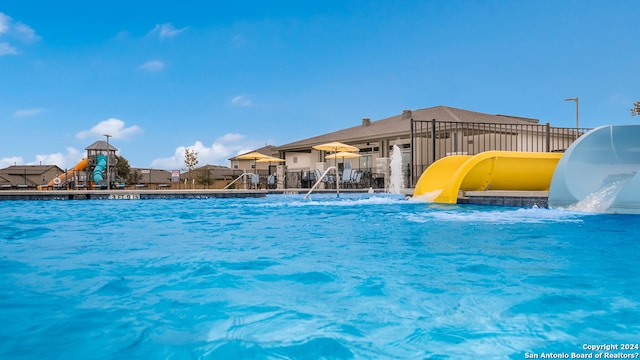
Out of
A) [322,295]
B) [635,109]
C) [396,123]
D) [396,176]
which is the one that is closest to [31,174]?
[396,123]

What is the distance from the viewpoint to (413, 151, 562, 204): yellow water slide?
9724 mm

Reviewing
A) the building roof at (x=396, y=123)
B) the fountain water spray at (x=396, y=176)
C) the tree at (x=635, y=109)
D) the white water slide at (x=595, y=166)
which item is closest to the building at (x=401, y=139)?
the building roof at (x=396, y=123)

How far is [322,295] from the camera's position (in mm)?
2719

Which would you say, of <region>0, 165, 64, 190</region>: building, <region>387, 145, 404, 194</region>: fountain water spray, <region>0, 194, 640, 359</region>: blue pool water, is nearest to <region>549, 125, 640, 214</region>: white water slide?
<region>0, 194, 640, 359</region>: blue pool water

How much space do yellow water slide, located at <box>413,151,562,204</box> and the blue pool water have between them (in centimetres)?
449

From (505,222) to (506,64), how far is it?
17.6 m

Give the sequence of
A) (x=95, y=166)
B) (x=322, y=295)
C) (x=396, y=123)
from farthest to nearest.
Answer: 1. (x=95, y=166)
2. (x=396, y=123)
3. (x=322, y=295)

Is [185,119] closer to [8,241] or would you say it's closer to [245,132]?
[245,132]

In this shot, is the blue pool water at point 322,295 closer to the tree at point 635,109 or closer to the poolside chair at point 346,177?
the poolside chair at point 346,177

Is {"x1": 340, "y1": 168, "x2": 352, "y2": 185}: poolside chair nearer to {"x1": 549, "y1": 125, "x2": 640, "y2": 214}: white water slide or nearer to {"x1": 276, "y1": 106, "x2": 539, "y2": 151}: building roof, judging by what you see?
{"x1": 276, "y1": 106, "x2": 539, "y2": 151}: building roof

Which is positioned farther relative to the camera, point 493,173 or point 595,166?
point 493,173

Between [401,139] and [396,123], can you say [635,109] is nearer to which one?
[396,123]

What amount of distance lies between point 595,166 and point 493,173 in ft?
8.04

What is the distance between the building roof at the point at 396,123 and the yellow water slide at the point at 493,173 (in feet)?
38.3
